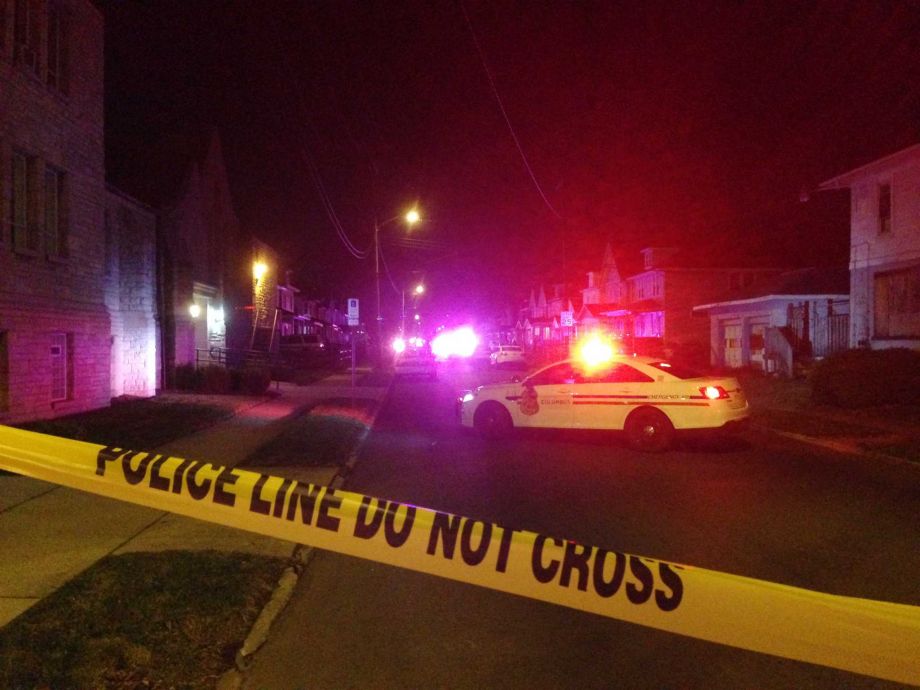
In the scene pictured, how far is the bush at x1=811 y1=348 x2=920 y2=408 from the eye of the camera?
17.4 metres

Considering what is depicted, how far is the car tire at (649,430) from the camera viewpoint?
12258mm

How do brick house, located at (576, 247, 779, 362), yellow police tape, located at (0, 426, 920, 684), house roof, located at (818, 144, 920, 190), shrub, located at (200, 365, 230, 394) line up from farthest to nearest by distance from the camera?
brick house, located at (576, 247, 779, 362), shrub, located at (200, 365, 230, 394), house roof, located at (818, 144, 920, 190), yellow police tape, located at (0, 426, 920, 684)

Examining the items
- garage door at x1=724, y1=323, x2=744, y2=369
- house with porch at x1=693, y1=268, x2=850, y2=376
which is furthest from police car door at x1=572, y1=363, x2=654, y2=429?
garage door at x1=724, y1=323, x2=744, y2=369

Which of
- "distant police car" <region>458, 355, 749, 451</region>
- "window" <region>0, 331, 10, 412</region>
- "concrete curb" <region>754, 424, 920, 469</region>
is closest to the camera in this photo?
"concrete curb" <region>754, 424, 920, 469</region>

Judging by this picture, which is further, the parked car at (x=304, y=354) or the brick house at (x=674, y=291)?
the brick house at (x=674, y=291)

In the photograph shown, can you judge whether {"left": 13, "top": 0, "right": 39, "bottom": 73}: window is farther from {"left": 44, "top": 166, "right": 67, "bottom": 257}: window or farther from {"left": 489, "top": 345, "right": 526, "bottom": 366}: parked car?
{"left": 489, "top": 345, "right": 526, "bottom": 366}: parked car

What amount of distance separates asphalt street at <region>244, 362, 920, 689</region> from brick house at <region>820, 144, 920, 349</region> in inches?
434

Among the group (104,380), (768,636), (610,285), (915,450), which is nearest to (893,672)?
(768,636)

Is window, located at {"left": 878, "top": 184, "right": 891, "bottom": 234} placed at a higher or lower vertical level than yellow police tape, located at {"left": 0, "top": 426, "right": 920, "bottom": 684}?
higher

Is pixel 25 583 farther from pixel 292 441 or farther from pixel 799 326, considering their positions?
pixel 799 326

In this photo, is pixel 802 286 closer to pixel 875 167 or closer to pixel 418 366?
pixel 875 167

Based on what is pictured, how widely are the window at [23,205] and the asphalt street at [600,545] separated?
7128 mm

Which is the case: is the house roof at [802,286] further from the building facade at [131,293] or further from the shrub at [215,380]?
the building facade at [131,293]

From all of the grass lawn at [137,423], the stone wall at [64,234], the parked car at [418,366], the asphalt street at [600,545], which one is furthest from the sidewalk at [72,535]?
the parked car at [418,366]
